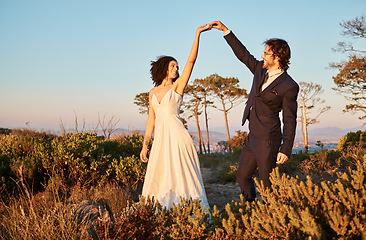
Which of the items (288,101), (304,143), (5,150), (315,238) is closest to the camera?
(315,238)

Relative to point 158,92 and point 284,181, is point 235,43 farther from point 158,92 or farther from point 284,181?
point 284,181

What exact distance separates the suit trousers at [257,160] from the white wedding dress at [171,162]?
2.12 ft

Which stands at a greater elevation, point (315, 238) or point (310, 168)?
point (315, 238)

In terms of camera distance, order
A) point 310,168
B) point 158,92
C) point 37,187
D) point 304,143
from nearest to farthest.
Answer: point 158,92 → point 37,187 → point 310,168 → point 304,143

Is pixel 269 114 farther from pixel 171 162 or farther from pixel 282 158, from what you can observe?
pixel 171 162

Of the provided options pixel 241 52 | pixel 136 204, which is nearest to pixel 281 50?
pixel 241 52

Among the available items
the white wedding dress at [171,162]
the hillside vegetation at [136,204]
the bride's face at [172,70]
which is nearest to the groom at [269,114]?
the hillside vegetation at [136,204]

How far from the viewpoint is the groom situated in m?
3.25

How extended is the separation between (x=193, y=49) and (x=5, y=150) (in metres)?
5.85

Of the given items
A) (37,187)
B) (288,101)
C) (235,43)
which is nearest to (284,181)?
(288,101)

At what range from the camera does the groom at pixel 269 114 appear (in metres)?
3.25

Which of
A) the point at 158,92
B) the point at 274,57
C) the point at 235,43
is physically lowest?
the point at 158,92

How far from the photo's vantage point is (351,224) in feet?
6.57

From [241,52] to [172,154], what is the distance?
1648 millimetres
